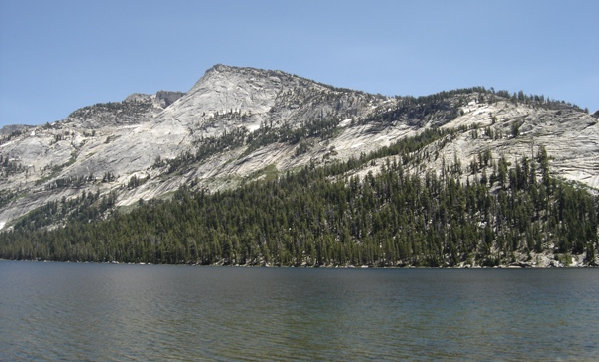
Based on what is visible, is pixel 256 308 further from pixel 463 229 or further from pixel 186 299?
pixel 463 229

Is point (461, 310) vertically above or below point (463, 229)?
below

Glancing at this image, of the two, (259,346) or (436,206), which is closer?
(259,346)

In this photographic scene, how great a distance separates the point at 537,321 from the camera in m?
55.5

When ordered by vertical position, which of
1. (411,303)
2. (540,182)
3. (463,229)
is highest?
(540,182)

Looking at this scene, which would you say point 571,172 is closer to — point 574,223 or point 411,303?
point 574,223

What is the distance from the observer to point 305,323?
2197 inches

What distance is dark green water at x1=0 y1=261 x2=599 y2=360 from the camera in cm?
4178

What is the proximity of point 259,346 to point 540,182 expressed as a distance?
17920 cm

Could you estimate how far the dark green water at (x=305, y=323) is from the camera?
137ft

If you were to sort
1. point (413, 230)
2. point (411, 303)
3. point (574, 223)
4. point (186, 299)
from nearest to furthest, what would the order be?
1. point (411, 303)
2. point (186, 299)
3. point (574, 223)
4. point (413, 230)

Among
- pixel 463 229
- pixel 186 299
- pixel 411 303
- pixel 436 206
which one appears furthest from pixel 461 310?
pixel 436 206

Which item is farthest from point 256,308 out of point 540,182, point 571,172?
point 571,172

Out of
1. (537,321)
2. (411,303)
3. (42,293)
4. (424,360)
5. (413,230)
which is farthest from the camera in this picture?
(413,230)

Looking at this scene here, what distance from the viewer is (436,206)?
19638 cm
